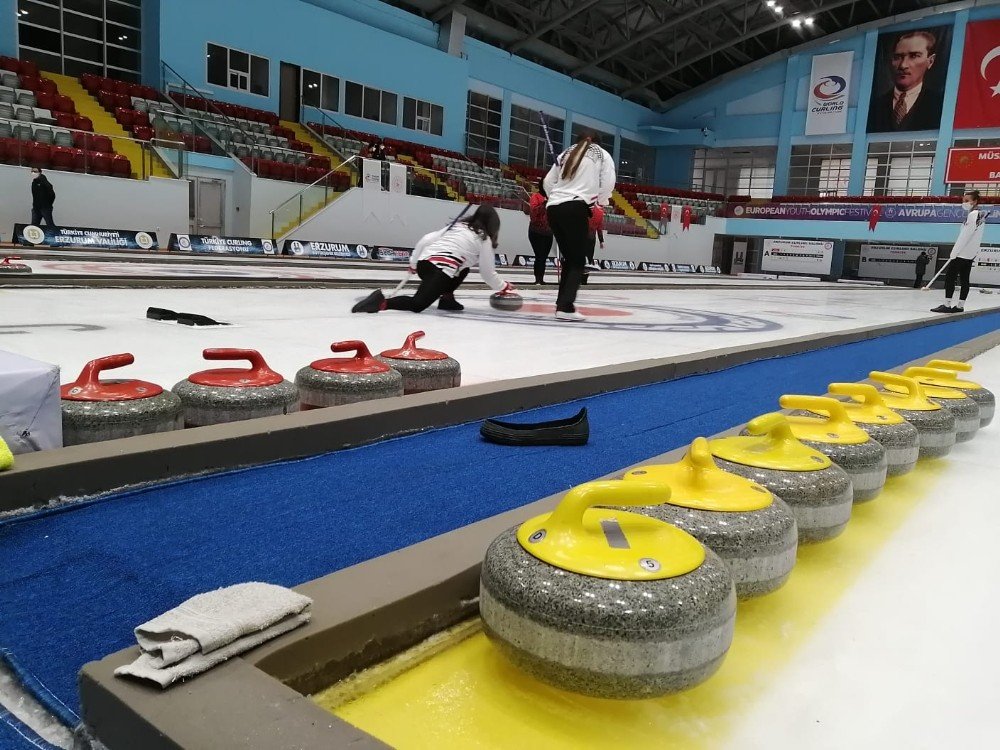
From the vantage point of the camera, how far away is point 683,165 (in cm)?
3809

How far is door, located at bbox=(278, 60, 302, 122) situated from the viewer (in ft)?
73.5

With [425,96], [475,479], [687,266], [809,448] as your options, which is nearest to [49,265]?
[475,479]

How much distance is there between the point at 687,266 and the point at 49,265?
2286 cm

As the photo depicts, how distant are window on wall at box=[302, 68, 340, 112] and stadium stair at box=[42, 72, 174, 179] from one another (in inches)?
248

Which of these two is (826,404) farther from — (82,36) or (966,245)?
(82,36)

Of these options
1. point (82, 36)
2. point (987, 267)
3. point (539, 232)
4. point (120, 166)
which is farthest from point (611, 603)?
point (987, 267)

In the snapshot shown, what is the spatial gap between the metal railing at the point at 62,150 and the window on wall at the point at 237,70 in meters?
6.20

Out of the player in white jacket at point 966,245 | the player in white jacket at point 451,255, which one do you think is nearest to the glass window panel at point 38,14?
the player in white jacket at point 451,255

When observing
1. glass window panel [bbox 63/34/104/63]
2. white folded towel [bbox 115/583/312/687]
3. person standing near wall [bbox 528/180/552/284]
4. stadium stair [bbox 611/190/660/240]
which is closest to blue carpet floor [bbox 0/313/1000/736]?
white folded towel [bbox 115/583/312/687]

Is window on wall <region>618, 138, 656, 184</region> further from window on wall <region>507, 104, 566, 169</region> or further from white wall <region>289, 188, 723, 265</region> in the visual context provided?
white wall <region>289, 188, 723, 265</region>

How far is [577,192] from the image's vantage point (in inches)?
243

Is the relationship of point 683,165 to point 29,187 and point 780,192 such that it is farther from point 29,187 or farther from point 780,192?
point 29,187

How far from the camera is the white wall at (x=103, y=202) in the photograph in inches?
554

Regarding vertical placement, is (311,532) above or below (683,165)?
below
